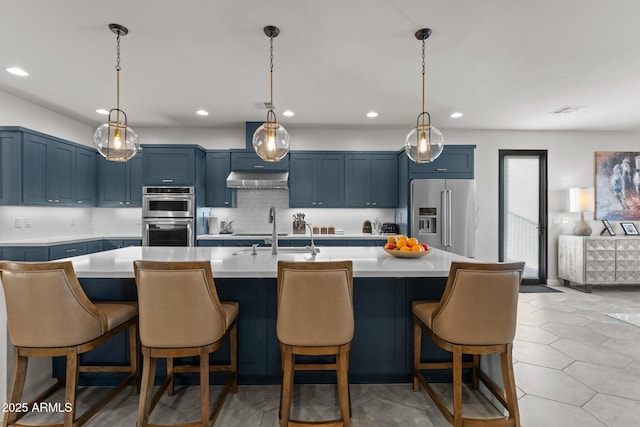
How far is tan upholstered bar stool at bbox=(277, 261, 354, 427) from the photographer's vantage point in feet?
5.51

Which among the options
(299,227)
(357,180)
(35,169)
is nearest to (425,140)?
(357,180)

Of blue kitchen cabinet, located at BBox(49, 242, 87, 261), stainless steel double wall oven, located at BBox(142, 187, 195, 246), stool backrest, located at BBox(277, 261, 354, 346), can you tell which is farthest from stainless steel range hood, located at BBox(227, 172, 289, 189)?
stool backrest, located at BBox(277, 261, 354, 346)

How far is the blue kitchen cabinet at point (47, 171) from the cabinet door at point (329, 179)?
362cm

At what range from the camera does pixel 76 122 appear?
513 cm

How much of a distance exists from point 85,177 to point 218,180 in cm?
200

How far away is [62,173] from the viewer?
4598 mm

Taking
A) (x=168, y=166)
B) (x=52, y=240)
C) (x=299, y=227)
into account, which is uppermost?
(x=168, y=166)

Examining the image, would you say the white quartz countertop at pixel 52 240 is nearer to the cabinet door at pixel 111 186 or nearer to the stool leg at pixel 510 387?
the cabinet door at pixel 111 186

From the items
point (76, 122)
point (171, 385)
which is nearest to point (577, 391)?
point (171, 385)

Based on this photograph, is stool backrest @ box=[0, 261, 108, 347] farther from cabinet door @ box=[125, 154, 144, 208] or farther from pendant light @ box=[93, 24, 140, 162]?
cabinet door @ box=[125, 154, 144, 208]

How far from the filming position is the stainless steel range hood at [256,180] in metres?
5.04

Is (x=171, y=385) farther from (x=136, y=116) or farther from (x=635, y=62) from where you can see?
(x=635, y=62)

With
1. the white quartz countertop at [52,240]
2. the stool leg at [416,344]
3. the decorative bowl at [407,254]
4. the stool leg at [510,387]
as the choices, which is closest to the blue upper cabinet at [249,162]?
the white quartz countertop at [52,240]

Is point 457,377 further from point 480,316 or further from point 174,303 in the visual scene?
point 174,303
